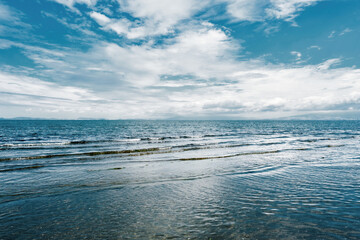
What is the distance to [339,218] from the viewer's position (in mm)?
7191

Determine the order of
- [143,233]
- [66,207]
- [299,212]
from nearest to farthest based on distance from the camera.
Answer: [143,233] → [299,212] → [66,207]

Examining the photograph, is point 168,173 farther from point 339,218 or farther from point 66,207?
point 339,218

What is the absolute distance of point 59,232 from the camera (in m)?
6.61

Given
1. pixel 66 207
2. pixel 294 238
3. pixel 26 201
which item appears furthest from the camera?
pixel 26 201

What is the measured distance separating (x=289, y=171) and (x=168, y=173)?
339 inches

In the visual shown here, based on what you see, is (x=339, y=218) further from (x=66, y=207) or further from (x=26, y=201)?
(x=26, y=201)

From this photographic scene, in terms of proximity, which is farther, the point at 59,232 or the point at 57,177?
the point at 57,177

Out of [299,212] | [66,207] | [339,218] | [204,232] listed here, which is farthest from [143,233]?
[339,218]

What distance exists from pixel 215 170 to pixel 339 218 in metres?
9.13

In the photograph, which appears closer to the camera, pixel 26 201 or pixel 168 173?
pixel 26 201

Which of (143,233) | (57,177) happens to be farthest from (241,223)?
(57,177)

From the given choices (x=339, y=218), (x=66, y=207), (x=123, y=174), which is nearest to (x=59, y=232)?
(x=66, y=207)

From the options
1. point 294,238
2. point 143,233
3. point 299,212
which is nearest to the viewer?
point 294,238

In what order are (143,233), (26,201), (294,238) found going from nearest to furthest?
(294,238) < (143,233) < (26,201)
